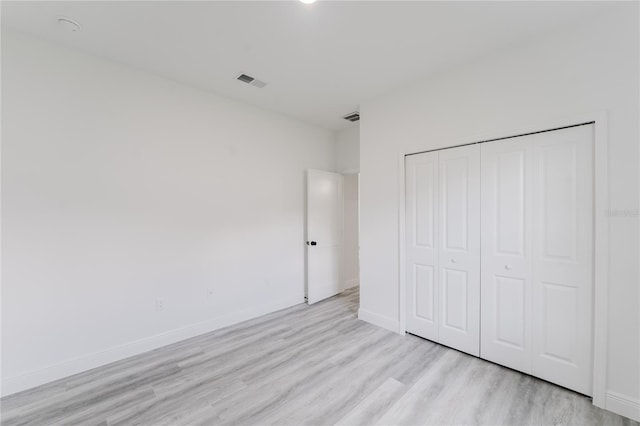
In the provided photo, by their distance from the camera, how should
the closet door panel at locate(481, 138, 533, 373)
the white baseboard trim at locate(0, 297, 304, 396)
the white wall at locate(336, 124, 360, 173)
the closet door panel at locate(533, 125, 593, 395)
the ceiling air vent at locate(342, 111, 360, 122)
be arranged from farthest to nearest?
the white wall at locate(336, 124, 360, 173), the ceiling air vent at locate(342, 111, 360, 122), the closet door panel at locate(481, 138, 533, 373), the white baseboard trim at locate(0, 297, 304, 396), the closet door panel at locate(533, 125, 593, 395)

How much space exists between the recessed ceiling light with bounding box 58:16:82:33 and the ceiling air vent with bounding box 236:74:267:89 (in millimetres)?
1311

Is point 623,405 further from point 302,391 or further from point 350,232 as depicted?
point 350,232

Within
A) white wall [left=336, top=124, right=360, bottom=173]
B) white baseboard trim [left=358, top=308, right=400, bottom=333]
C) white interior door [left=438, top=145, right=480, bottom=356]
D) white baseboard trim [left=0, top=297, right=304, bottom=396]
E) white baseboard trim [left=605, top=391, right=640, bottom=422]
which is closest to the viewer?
white baseboard trim [left=605, top=391, right=640, bottom=422]

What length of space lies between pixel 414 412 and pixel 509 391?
0.85m

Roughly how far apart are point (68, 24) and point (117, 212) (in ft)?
5.12

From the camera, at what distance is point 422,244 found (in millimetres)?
2969

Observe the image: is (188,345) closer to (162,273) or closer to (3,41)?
(162,273)

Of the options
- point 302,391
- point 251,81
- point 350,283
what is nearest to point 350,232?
point 350,283

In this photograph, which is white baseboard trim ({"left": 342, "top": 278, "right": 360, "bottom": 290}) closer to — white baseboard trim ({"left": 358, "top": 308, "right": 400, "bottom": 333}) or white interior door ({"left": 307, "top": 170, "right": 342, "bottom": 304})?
white interior door ({"left": 307, "top": 170, "right": 342, "bottom": 304})

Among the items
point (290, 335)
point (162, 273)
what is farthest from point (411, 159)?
point (162, 273)

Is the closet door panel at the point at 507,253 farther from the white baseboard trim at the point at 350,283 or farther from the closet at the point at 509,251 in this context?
the white baseboard trim at the point at 350,283

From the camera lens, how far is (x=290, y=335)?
3.08 m

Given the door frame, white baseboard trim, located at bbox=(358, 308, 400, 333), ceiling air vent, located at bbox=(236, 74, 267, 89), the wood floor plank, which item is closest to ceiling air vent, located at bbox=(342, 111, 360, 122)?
ceiling air vent, located at bbox=(236, 74, 267, 89)

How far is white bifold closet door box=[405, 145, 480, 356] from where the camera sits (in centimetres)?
260
